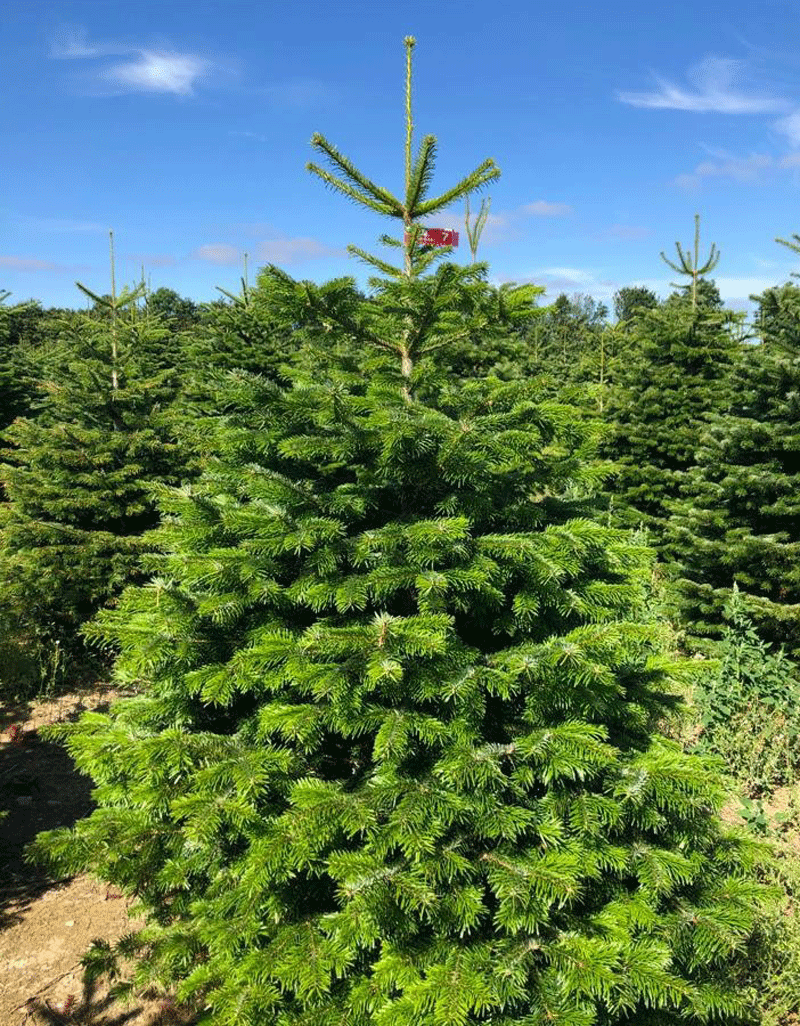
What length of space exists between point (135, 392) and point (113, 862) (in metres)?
6.34

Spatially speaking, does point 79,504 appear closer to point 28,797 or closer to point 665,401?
point 28,797

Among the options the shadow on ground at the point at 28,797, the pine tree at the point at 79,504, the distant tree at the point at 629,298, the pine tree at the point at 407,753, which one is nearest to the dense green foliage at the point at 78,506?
the pine tree at the point at 79,504

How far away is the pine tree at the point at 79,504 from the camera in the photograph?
7.05 m

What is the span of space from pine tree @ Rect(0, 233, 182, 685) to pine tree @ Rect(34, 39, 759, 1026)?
4.23 meters

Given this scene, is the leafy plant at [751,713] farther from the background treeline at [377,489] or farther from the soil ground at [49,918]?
the soil ground at [49,918]

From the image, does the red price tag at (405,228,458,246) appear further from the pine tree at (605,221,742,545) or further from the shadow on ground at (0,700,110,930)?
the pine tree at (605,221,742,545)

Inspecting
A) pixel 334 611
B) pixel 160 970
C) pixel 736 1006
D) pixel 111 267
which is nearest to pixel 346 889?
pixel 334 611

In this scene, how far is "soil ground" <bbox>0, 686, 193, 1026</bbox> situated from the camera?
11.6 feet

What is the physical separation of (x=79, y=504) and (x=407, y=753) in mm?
5891

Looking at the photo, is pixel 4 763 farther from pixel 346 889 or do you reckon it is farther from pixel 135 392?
pixel 346 889

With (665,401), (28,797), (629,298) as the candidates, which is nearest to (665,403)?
(665,401)

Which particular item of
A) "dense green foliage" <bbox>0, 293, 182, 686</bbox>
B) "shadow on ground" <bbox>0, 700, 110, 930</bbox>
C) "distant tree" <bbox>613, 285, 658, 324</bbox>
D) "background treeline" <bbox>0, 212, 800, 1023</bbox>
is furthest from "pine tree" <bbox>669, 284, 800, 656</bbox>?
"distant tree" <bbox>613, 285, 658, 324</bbox>

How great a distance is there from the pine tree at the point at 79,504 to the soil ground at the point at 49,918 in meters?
1.56

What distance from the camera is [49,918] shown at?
166 inches
